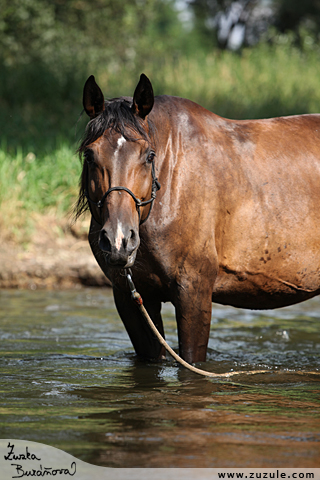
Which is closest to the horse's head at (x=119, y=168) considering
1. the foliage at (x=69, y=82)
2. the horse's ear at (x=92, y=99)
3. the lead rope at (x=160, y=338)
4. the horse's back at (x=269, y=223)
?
the horse's ear at (x=92, y=99)

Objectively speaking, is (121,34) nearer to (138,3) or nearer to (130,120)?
(138,3)

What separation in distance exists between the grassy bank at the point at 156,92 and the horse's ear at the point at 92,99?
4883mm

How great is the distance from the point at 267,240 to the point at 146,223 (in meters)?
0.79

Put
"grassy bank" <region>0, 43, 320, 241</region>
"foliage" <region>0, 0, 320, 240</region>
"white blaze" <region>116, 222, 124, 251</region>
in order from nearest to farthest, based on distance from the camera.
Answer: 1. "white blaze" <region>116, 222, 124, 251</region>
2. "grassy bank" <region>0, 43, 320, 241</region>
3. "foliage" <region>0, 0, 320, 240</region>

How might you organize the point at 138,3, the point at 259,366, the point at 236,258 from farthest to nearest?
1. the point at 138,3
2. the point at 259,366
3. the point at 236,258

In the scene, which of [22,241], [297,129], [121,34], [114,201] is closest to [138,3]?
[121,34]

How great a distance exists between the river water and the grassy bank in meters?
3.04

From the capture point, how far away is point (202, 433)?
2.48 metres

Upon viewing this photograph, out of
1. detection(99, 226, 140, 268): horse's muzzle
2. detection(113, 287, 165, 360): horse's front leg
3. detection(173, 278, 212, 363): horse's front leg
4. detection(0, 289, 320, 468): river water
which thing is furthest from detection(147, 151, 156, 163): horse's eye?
detection(0, 289, 320, 468): river water

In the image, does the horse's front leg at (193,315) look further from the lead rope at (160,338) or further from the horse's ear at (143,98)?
the horse's ear at (143,98)

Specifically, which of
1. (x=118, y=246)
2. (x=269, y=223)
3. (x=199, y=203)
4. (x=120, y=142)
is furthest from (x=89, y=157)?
(x=269, y=223)

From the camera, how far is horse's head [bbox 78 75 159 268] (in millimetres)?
2885

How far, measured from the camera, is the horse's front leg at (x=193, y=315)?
3.43m
